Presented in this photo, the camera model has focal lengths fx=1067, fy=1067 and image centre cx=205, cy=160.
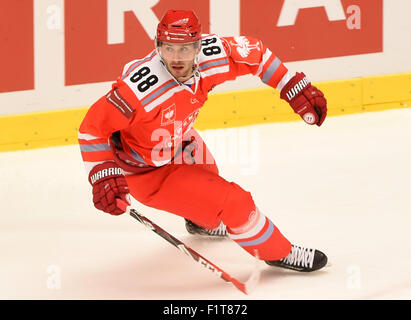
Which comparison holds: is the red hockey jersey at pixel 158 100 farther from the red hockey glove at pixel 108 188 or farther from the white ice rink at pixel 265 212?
the white ice rink at pixel 265 212

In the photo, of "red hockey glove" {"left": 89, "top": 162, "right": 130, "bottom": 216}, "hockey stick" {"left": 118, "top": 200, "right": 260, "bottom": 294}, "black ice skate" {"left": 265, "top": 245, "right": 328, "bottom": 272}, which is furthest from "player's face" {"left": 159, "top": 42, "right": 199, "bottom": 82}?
"black ice skate" {"left": 265, "top": 245, "right": 328, "bottom": 272}

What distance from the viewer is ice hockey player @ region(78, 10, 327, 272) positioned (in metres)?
3.68

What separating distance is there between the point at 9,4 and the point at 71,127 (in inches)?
29.0

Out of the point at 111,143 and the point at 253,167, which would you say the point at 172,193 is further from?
the point at 253,167

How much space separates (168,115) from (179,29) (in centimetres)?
32

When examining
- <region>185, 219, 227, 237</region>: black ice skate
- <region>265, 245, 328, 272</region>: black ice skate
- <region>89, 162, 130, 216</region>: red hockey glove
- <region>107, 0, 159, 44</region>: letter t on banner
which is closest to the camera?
<region>89, 162, 130, 216</region>: red hockey glove

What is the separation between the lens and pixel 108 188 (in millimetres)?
3639

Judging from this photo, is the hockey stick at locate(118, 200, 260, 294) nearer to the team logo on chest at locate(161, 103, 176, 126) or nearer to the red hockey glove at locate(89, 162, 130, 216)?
the red hockey glove at locate(89, 162, 130, 216)

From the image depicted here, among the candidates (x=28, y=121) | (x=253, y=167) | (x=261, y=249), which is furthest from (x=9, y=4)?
(x=261, y=249)

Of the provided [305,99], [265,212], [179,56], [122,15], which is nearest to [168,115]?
[179,56]

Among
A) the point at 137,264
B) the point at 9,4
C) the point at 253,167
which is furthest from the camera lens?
the point at 9,4

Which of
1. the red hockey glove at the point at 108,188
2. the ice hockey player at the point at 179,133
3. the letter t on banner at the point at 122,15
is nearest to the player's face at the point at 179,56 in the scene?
the ice hockey player at the point at 179,133

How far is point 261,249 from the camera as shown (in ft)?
12.6

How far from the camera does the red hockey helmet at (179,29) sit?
364 centimetres
